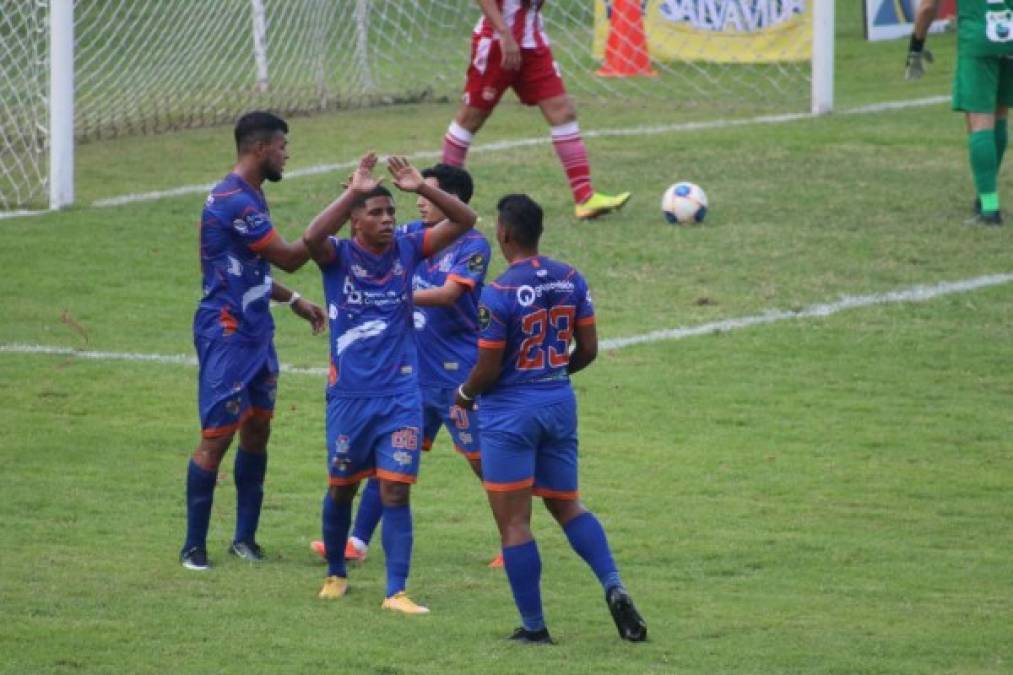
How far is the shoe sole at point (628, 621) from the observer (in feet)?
24.2

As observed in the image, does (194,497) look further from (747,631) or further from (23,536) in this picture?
(747,631)

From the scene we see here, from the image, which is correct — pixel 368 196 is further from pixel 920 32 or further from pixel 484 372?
pixel 920 32

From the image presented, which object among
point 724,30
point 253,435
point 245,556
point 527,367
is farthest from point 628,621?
point 724,30

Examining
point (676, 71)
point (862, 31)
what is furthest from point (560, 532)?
point (862, 31)

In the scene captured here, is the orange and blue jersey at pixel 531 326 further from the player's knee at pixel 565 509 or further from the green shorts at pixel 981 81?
the green shorts at pixel 981 81

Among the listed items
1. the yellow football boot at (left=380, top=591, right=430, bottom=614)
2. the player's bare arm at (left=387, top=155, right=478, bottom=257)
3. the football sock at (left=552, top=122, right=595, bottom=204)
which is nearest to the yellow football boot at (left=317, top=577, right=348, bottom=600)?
the yellow football boot at (left=380, top=591, right=430, bottom=614)

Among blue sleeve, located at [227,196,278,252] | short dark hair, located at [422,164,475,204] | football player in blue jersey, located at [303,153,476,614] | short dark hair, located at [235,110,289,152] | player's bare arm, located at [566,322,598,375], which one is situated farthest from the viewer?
short dark hair, located at [422,164,475,204]

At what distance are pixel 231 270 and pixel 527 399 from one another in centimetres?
180

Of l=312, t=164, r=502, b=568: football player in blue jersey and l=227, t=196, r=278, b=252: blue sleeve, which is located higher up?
l=227, t=196, r=278, b=252: blue sleeve

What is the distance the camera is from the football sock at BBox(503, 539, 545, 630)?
742 centimetres

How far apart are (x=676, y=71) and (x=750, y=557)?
47.7 ft

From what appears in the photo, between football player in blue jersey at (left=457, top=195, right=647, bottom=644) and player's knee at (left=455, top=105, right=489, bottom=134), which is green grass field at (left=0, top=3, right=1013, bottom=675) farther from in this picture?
player's knee at (left=455, top=105, right=489, bottom=134)

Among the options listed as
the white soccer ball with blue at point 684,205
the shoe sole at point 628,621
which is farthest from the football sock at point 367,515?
the white soccer ball with blue at point 684,205

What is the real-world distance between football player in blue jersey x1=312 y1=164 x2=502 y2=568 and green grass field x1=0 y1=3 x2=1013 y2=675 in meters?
0.35
